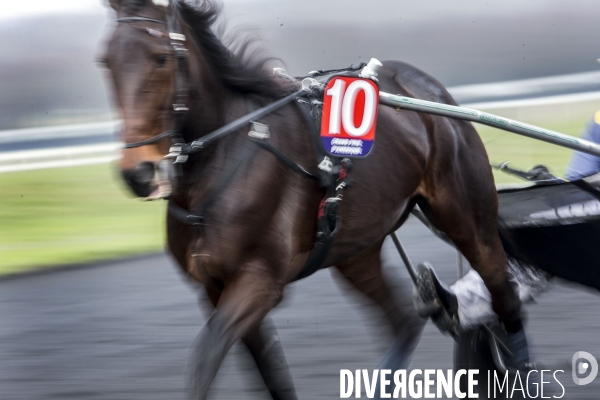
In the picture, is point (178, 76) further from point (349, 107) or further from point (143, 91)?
point (349, 107)

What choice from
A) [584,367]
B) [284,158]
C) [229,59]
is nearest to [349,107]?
[284,158]

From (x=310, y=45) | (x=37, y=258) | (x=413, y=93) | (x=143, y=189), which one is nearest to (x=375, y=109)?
(x=413, y=93)

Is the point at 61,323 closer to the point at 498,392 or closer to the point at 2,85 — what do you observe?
the point at 498,392

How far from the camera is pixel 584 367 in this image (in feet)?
14.8

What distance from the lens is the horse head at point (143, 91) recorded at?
9.57 ft

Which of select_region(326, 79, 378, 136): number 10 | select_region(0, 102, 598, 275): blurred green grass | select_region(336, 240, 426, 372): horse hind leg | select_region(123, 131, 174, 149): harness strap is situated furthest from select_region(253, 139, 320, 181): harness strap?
select_region(0, 102, 598, 275): blurred green grass

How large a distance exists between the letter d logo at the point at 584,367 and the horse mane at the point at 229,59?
6.77ft

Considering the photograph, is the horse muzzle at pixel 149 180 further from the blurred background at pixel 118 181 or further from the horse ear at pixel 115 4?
the horse ear at pixel 115 4

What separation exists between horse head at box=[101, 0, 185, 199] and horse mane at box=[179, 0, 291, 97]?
31 cm

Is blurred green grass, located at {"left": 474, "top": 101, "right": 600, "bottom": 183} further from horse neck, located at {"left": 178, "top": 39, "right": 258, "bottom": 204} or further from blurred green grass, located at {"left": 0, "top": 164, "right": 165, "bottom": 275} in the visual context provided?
horse neck, located at {"left": 178, "top": 39, "right": 258, "bottom": 204}

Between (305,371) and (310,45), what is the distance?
968 cm

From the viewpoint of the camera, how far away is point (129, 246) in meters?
8.35

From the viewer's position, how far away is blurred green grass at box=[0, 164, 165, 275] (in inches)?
315

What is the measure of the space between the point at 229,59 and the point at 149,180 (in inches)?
27.7
